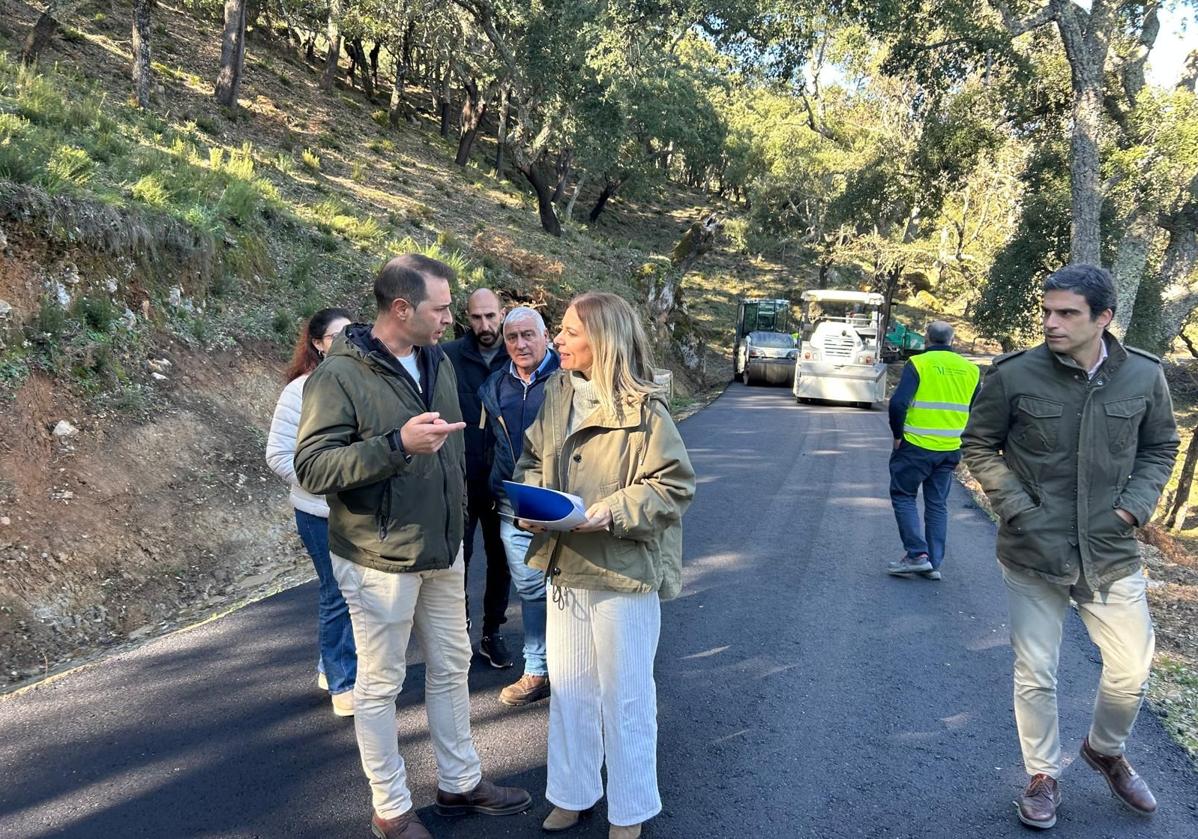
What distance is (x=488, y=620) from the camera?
14.9ft

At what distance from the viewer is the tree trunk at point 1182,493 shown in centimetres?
1777

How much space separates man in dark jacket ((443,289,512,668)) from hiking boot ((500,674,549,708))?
354mm

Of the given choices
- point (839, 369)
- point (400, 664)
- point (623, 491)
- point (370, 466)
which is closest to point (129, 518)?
point (400, 664)

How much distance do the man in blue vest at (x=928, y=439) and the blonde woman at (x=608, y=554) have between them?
3938mm

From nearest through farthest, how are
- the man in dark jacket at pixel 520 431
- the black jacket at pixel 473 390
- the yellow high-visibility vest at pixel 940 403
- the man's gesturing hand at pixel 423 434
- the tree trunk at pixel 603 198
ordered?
1. the man's gesturing hand at pixel 423 434
2. the man in dark jacket at pixel 520 431
3. the black jacket at pixel 473 390
4. the yellow high-visibility vest at pixel 940 403
5. the tree trunk at pixel 603 198

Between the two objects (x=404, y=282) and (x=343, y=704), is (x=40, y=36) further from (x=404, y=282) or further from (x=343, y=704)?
(x=404, y=282)

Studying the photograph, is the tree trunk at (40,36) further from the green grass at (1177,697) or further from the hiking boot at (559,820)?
the green grass at (1177,697)

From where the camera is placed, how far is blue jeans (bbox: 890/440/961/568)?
20.9 feet

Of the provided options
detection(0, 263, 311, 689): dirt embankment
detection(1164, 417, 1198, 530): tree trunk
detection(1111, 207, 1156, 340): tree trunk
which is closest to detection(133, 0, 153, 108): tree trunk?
detection(0, 263, 311, 689): dirt embankment

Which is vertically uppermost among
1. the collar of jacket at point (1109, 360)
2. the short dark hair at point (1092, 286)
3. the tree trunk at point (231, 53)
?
the tree trunk at point (231, 53)

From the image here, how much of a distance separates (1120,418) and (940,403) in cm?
317

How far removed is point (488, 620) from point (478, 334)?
1.61 m

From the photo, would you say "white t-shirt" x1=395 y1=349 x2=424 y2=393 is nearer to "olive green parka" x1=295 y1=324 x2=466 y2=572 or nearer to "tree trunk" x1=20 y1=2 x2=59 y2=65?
"olive green parka" x1=295 y1=324 x2=466 y2=572

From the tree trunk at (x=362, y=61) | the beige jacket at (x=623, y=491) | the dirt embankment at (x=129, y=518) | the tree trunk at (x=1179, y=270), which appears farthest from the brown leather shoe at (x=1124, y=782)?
the tree trunk at (x=362, y=61)
